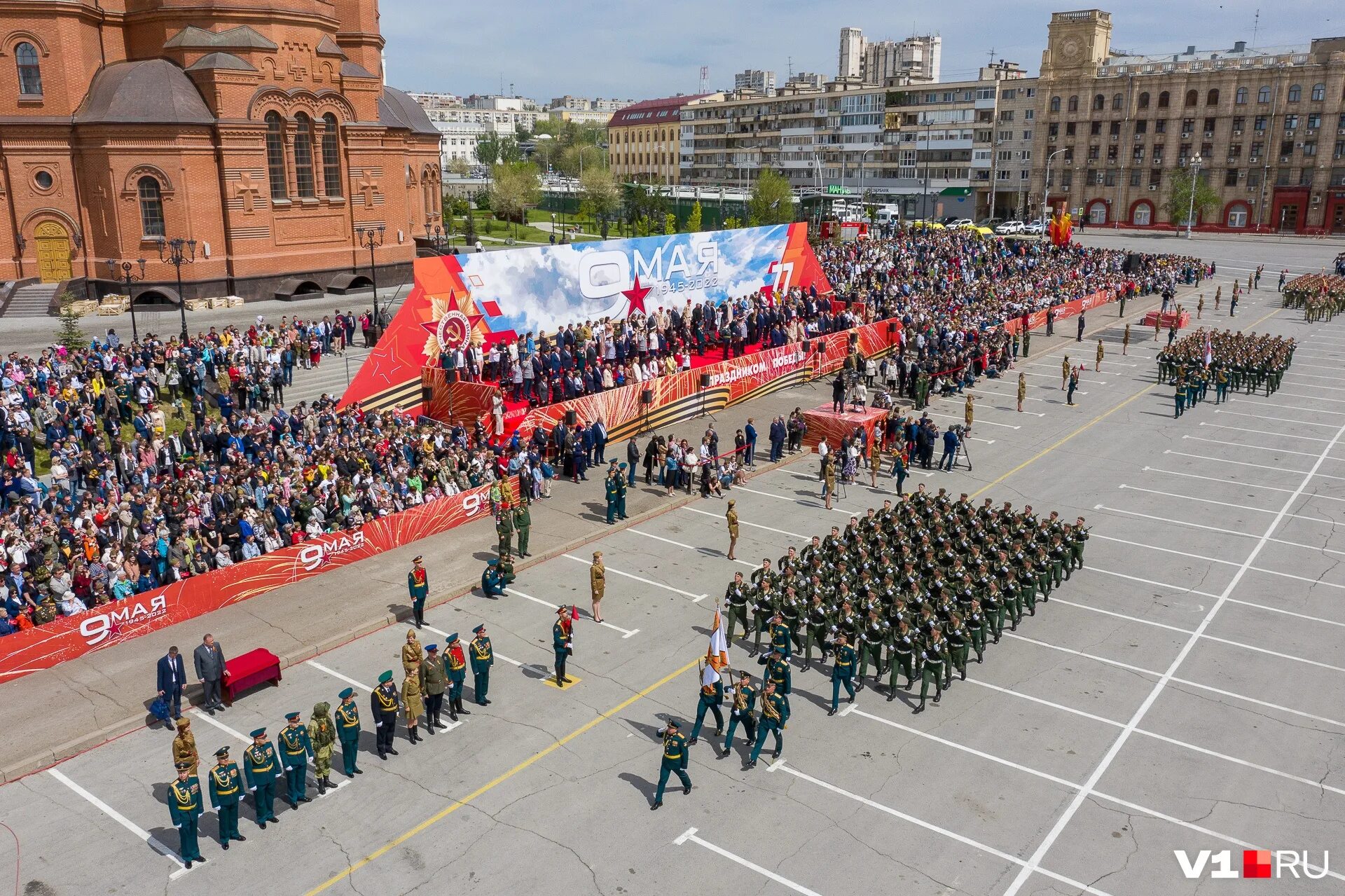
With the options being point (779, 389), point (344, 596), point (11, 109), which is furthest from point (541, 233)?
point (344, 596)

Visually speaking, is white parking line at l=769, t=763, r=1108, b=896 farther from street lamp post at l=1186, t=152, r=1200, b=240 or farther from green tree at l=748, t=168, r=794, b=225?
street lamp post at l=1186, t=152, r=1200, b=240

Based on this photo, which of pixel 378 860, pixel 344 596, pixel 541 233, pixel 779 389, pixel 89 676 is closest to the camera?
pixel 378 860

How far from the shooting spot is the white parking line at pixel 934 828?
13.3 metres

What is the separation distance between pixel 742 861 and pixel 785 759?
8.83 ft

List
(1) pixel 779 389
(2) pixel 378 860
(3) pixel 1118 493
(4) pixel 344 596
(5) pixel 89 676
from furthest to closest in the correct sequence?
(1) pixel 779 389
(3) pixel 1118 493
(4) pixel 344 596
(5) pixel 89 676
(2) pixel 378 860

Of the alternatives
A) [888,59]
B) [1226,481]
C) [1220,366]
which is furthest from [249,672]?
[888,59]

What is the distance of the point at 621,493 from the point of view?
26062 mm

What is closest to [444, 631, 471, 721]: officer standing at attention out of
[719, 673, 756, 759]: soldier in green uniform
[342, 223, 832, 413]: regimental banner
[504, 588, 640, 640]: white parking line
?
[504, 588, 640, 640]: white parking line

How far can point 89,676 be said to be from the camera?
18156 millimetres

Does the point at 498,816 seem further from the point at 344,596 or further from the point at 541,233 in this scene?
the point at 541,233

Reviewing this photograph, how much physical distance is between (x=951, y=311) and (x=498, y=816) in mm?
38099

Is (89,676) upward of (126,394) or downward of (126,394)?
downward

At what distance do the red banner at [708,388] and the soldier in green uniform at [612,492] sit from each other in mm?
4207

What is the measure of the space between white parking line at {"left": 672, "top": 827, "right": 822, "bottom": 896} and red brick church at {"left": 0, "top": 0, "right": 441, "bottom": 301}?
143 ft
